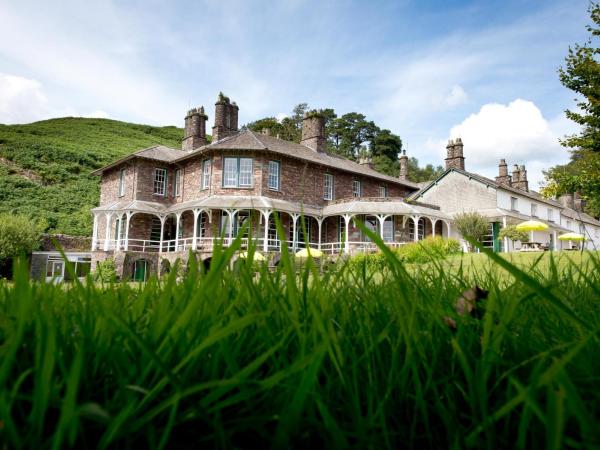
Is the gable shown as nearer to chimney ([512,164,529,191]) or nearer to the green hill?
chimney ([512,164,529,191])

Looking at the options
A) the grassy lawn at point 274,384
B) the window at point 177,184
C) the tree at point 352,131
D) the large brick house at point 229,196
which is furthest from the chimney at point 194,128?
the tree at point 352,131

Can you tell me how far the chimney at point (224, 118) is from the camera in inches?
1182

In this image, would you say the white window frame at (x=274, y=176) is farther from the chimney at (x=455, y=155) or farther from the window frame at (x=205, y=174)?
the chimney at (x=455, y=155)

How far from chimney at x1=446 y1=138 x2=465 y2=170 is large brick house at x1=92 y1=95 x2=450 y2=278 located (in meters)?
5.83

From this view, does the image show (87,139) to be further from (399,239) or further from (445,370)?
(445,370)

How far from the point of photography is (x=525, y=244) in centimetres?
2914

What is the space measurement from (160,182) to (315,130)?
11847mm

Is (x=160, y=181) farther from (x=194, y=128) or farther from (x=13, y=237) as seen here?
(x=13, y=237)

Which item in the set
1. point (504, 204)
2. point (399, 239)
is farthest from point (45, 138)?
point (504, 204)

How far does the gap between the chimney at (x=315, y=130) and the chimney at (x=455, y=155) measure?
11.5 m

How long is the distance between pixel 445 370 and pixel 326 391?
1.02ft

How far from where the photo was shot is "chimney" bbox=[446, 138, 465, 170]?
36125mm

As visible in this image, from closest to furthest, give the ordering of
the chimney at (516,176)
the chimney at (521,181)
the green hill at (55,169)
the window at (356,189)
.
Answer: the window at (356,189)
the green hill at (55,169)
the chimney at (521,181)
the chimney at (516,176)

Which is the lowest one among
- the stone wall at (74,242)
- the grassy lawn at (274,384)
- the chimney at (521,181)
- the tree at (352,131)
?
the grassy lawn at (274,384)
